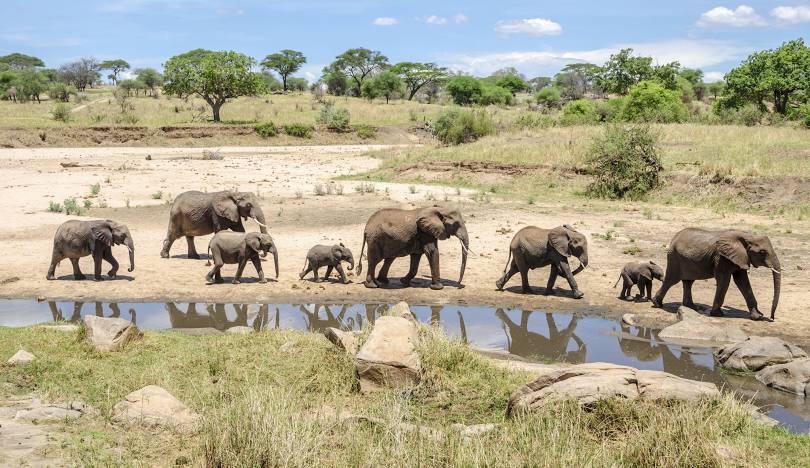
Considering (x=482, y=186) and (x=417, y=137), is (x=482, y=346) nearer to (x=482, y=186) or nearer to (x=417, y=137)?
(x=482, y=186)

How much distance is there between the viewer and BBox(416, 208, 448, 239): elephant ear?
14.5 metres

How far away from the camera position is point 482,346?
12.0 metres

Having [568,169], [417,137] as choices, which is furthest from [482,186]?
[417,137]

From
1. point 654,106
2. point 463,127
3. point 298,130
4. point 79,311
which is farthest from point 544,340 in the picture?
point 298,130

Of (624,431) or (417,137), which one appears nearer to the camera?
(624,431)

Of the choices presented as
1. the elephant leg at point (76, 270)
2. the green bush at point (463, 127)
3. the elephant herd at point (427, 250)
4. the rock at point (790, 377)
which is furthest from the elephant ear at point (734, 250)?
the green bush at point (463, 127)

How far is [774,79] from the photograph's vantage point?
50062mm

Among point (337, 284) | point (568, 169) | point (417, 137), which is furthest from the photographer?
point (417, 137)

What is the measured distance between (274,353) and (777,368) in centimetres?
653

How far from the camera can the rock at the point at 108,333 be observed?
9.61 metres

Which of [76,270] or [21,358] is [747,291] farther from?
[76,270]

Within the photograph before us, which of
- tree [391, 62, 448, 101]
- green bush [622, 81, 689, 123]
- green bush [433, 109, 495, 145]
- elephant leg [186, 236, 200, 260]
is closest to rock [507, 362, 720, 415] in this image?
elephant leg [186, 236, 200, 260]

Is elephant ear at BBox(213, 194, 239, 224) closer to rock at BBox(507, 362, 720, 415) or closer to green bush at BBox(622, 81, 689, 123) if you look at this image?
rock at BBox(507, 362, 720, 415)

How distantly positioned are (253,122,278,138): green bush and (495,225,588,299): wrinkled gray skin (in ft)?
140
